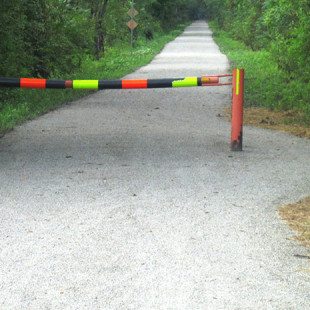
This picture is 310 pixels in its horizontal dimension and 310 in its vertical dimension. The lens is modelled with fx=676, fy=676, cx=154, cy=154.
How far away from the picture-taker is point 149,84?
24.7 feet

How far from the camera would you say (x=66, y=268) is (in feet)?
13.2

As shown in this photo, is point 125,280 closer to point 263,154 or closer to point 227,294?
point 227,294

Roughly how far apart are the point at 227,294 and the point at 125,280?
0.59m

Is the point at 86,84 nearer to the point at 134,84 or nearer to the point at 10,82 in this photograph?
the point at 134,84

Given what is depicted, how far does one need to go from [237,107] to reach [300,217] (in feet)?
9.20

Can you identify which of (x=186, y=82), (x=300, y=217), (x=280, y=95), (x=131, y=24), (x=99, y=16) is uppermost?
(x=186, y=82)

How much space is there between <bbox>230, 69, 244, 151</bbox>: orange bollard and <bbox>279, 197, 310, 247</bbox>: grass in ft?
7.15

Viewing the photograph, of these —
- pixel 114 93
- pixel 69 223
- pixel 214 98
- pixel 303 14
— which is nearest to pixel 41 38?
pixel 114 93

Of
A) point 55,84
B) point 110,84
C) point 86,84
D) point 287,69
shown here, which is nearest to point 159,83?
point 110,84

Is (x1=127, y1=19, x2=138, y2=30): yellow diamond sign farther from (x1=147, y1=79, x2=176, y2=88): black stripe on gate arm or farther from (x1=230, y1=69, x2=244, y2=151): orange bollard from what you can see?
(x1=147, y1=79, x2=176, y2=88): black stripe on gate arm

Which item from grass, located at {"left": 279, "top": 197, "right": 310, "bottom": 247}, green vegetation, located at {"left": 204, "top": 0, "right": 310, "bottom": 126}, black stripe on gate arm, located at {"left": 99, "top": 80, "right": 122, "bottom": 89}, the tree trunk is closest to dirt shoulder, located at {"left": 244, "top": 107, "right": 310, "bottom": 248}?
grass, located at {"left": 279, "top": 197, "right": 310, "bottom": 247}

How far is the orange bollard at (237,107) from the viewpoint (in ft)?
25.4

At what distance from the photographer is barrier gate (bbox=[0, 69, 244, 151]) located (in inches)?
293

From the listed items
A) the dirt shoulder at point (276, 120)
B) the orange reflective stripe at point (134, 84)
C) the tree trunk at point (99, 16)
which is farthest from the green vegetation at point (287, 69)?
the tree trunk at point (99, 16)
